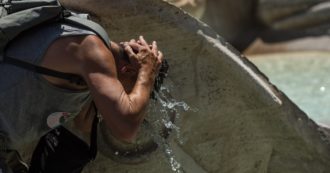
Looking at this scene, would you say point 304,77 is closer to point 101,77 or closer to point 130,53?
point 130,53

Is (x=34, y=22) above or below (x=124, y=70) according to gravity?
above

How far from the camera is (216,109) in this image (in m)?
3.68

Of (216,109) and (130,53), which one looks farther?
(216,109)

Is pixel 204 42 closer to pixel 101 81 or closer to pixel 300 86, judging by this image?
pixel 101 81

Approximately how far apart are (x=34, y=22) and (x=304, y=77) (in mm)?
6016

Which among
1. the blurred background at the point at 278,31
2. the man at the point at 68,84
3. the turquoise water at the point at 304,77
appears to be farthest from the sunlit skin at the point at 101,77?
the blurred background at the point at 278,31

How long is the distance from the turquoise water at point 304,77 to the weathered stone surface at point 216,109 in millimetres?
2439

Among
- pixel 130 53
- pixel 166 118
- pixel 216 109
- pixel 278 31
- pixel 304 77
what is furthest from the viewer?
pixel 278 31

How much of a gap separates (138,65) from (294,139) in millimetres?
1405

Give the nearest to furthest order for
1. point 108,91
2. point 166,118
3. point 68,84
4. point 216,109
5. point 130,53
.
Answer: point 108,91, point 68,84, point 130,53, point 166,118, point 216,109

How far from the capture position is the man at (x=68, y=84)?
242 cm

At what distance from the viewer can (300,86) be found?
7.81 meters

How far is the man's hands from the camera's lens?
8.66 ft

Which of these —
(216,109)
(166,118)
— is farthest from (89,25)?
(216,109)
